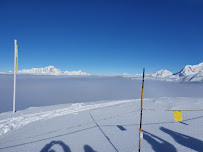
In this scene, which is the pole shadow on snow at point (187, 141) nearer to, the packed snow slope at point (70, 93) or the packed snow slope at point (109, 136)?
the packed snow slope at point (109, 136)

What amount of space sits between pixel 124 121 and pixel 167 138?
8.59 feet

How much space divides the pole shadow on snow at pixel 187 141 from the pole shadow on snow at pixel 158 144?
49 cm

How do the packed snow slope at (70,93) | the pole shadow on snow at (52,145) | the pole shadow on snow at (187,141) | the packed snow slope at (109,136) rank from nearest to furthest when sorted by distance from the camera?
the pole shadow on snow at (187,141)
the packed snow slope at (109,136)
the pole shadow on snow at (52,145)
the packed snow slope at (70,93)

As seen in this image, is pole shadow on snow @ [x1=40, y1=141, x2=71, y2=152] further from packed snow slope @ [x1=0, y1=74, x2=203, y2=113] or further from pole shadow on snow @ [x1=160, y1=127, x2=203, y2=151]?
packed snow slope @ [x1=0, y1=74, x2=203, y2=113]

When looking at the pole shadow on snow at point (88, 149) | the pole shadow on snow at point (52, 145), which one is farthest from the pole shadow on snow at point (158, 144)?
the pole shadow on snow at point (52, 145)

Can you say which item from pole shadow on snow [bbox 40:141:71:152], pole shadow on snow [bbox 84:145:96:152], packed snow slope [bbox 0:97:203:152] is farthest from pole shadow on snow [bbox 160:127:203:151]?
pole shadow on snow [bbox 40:141:71:152]

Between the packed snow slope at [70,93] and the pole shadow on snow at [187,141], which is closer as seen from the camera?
the pole shadow on snow at [187,141]

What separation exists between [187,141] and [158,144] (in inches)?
42.2

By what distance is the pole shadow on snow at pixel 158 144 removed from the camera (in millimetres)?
4336

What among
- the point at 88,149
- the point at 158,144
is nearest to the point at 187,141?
the point at 158,144

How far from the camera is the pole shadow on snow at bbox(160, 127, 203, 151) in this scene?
14.1 feet

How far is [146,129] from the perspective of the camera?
5965 mm

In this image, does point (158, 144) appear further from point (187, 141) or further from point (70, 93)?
point (70, 93)

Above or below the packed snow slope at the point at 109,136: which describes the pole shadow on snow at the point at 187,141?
above
